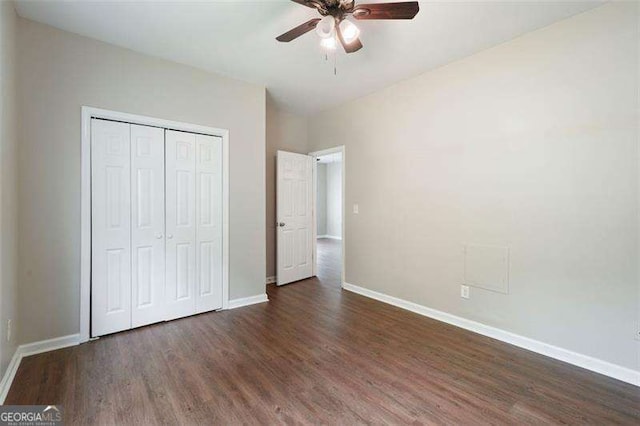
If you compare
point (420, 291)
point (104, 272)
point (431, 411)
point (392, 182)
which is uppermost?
point (392, 182)

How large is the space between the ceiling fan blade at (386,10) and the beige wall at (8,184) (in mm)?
2340

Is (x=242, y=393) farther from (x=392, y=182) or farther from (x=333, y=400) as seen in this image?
(x=392, y=182)

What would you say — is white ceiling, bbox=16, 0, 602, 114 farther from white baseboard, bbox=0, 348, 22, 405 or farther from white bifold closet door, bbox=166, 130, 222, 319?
white baseboard, bbox=0, 348, 22, 405

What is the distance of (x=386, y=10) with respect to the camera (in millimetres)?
1818

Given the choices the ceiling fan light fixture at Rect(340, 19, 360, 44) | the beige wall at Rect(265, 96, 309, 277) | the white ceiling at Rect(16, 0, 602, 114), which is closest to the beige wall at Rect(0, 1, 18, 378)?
the white ceiling at Rect(16, 0, 602, 114)

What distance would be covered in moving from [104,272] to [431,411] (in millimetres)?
2958

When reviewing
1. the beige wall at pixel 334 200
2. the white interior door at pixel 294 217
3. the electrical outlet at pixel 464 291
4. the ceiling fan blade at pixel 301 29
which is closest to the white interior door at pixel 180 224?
the white interior door at pixel 294 217

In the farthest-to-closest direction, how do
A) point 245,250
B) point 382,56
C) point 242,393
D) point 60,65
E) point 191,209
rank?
point 245,250 → point 191,209 → point 382,56 → point 60,65 → point 242,393

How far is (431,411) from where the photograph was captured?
5.75 feet

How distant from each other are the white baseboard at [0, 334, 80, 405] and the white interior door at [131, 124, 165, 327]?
479mm

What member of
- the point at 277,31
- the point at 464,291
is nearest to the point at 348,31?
the point at 277,31

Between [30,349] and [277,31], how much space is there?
3368 millimetres

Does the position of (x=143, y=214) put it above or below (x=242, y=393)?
above

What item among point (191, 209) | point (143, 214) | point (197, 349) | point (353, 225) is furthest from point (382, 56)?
point (197, 349)
